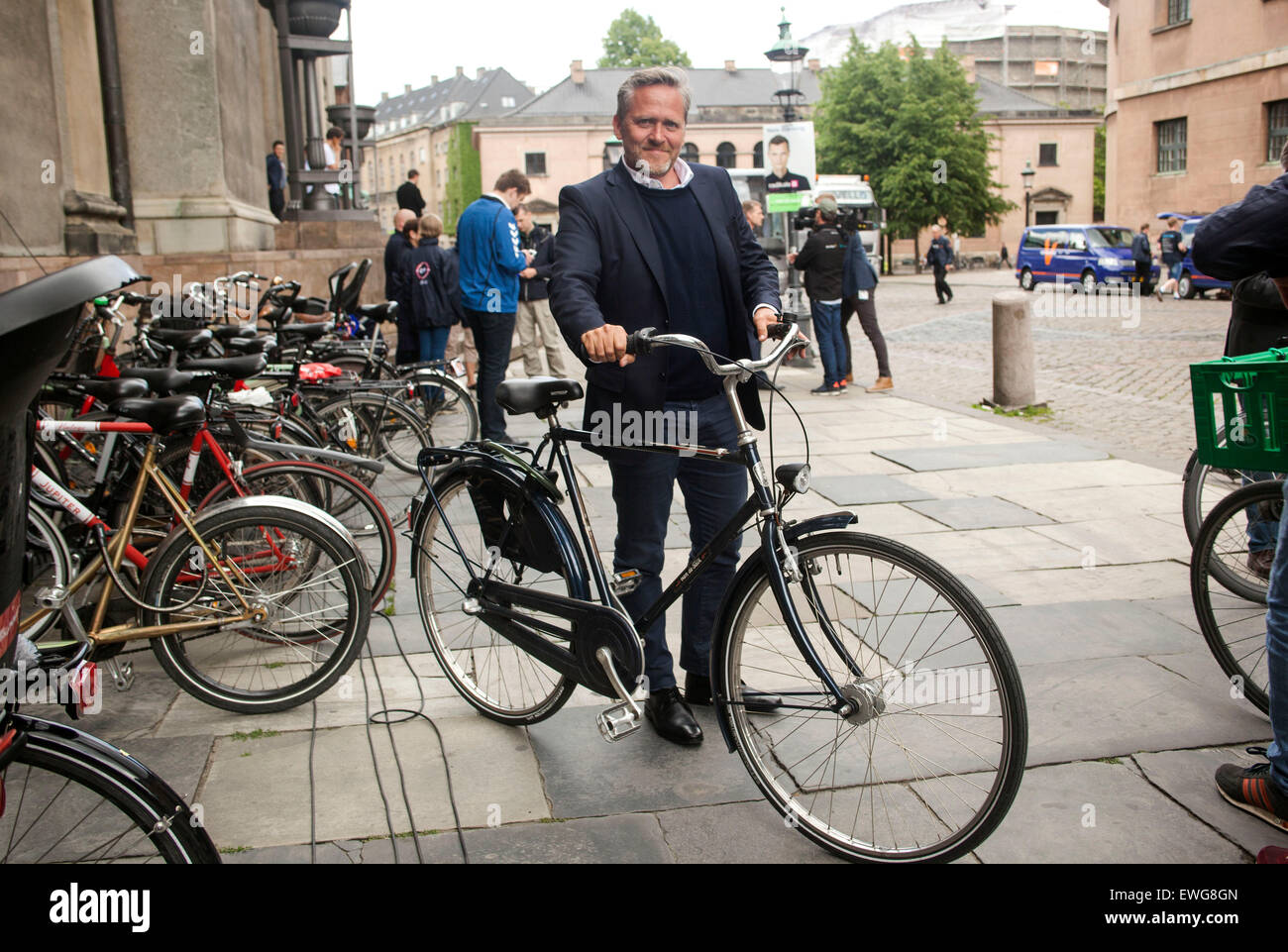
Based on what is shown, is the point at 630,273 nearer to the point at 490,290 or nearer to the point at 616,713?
the point at 616,713

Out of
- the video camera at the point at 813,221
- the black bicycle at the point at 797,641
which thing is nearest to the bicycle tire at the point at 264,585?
the black bicycle at the point at 797,641

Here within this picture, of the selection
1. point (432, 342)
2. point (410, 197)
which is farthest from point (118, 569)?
point (410, 197)

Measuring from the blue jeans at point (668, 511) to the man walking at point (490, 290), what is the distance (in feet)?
16.2

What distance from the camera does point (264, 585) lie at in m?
3.92

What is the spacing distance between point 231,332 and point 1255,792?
5.09 m

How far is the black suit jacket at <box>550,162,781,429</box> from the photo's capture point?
11.2 feet

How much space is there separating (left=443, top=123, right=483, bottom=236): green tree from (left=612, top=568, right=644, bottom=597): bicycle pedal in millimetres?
70873

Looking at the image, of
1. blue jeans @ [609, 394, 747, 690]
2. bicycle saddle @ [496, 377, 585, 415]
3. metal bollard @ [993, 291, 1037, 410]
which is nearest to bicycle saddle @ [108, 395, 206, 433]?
bicycle saddle @ [496, 377, 585, 415]

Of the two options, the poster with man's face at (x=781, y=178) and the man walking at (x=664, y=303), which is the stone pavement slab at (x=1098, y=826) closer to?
the man walking at (x=664, y=303)

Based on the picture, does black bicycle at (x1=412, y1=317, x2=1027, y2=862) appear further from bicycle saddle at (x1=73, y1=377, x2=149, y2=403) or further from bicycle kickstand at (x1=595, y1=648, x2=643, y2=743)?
bicycle saddle at (x1=73, y1=377, x2=149, y2=403)

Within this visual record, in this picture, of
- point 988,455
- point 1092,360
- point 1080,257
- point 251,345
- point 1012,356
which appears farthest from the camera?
point 1080,257

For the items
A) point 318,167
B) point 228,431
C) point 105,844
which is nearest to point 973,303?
point 318,167

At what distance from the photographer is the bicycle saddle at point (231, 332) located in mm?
6008

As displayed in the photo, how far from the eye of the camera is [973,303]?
27.0 m
